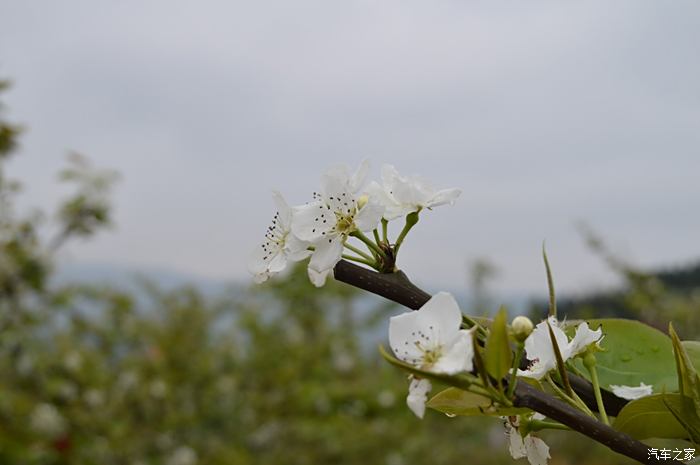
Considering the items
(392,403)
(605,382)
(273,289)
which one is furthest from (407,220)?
(273,289)

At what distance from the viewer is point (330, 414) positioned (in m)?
4.23

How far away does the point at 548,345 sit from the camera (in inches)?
15.1

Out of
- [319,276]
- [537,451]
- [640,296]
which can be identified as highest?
[640,296]

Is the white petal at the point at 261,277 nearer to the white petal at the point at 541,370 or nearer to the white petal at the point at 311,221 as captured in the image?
the white petal at the point at 311,221

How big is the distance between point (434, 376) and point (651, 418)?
15 centimetres

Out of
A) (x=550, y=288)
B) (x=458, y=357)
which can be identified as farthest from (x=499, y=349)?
(x=550, y=288)

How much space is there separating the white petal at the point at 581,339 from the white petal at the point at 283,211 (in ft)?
0.54

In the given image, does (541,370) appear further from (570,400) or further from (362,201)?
(362,201)

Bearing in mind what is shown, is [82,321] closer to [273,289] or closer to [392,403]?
[273,289]

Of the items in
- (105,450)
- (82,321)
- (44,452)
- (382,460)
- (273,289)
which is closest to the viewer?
(44,452)

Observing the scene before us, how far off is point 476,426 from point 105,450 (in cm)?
242

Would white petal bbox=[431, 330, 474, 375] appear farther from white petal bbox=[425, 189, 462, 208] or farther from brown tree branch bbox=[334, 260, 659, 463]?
white petal bbox=[425, 189, 462, 208]

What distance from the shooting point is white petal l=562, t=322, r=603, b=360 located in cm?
41

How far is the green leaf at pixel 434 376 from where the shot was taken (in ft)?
0.95
